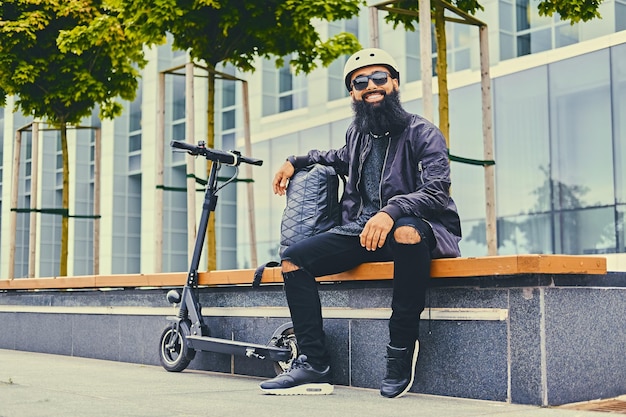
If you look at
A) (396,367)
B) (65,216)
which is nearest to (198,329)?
(396,367)

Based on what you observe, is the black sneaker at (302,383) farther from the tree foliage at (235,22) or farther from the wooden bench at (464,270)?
the tree foliage at (235,22)

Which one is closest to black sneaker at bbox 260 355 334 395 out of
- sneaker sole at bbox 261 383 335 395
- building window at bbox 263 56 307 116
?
sneaker sole at bbox 261 383 335 395

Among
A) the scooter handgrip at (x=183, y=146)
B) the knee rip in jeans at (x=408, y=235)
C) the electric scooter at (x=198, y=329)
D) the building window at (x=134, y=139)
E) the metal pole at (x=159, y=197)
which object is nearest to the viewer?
the knee rip in jeans at (x=408, y=235)

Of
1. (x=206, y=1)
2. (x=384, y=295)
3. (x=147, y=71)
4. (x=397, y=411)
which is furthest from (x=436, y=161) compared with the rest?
(x=147, y=71)

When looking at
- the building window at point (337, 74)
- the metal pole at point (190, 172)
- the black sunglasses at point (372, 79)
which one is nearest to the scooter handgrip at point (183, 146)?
the black sunglasses at point (372, 79)

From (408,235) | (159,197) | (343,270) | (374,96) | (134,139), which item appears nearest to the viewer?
(408,235)

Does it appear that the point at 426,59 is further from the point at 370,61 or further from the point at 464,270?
the point at 464,270

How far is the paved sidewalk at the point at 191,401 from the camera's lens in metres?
4.50

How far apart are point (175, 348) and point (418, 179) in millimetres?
2539

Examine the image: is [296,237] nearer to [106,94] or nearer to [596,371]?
[596,371]

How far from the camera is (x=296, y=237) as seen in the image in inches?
229

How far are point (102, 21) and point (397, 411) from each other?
7782mm

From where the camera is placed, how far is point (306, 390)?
5.31 meters

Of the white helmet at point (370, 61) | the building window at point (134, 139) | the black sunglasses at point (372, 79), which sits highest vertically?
the building window at point (134, 139)
